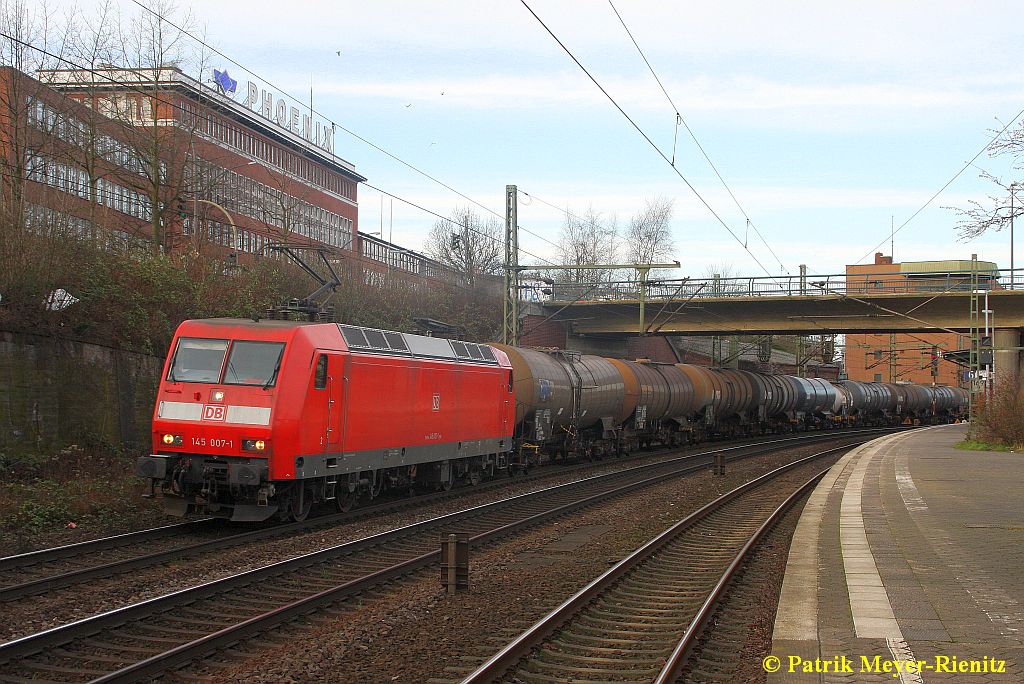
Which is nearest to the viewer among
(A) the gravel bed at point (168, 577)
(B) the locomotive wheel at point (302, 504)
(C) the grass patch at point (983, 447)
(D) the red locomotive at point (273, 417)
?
(A) the gravel bed at point (168, 577)

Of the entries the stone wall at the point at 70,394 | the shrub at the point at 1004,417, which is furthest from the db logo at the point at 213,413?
the shrub at the point at 1004,417

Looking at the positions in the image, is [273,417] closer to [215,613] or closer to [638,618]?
[215,613]

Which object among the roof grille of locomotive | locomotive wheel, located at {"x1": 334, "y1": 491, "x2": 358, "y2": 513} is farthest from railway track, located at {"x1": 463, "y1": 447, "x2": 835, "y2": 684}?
the roof grille of locomotive

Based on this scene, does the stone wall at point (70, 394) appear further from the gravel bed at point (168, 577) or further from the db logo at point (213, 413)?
the db logo at point (213, 413)

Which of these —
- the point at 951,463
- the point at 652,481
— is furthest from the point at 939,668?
the point at 951,463

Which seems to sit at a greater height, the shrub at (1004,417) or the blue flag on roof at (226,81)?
the blue flag on roof at (226,81)

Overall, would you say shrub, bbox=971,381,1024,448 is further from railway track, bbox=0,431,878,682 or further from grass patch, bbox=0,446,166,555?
grass patch, bbox=0,446,166,555

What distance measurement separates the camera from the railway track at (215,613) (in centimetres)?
769

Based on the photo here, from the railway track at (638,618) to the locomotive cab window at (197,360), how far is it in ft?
21.3

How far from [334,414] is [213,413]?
1.81 m

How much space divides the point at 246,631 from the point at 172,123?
2195 centimetres

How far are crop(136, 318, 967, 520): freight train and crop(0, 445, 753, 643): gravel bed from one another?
0.88 m

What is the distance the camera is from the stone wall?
1758cm

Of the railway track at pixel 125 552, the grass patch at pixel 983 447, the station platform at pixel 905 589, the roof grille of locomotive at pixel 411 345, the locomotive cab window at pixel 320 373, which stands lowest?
the railway track at pixel 125 552
